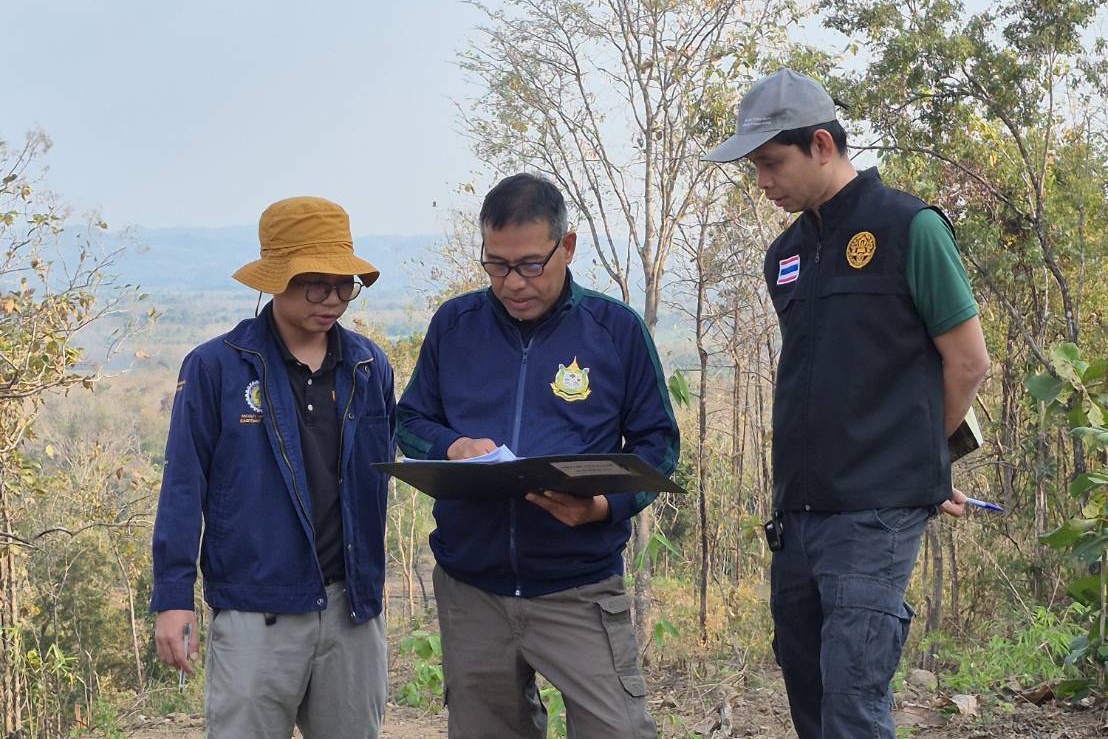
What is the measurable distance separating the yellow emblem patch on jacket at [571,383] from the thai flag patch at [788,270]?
1.81 ft

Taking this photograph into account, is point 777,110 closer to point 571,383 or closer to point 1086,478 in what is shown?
point 571,383

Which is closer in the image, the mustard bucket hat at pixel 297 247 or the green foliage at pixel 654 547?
the mustard bucket hat at pixel 297 247

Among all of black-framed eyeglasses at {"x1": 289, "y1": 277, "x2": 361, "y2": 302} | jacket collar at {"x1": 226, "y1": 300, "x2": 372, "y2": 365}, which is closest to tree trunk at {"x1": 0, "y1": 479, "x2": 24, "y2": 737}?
jacket collar at {"x1": 226, "y1": 300, "x2": 372, "y2": 365}

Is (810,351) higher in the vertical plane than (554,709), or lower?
higher

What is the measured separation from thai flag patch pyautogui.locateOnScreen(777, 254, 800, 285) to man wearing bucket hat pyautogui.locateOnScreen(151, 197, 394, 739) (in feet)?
3.34

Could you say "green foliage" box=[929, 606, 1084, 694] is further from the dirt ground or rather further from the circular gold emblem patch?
the circular gold emblem patch

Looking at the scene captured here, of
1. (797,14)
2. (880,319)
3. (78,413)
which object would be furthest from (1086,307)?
(78,413)

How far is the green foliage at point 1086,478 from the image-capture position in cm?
360

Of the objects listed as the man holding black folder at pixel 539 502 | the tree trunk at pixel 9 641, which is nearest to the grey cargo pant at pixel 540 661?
the man holding black folder at pixel 539 502

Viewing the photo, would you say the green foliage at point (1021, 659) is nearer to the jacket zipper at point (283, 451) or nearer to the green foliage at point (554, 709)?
the green foliage at point (554, 709)

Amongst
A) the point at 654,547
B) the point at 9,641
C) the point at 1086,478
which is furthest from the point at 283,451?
the point at 9,641

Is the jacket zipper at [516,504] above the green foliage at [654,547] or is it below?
above

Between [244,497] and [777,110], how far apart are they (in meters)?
1.55

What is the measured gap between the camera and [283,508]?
269 cm
